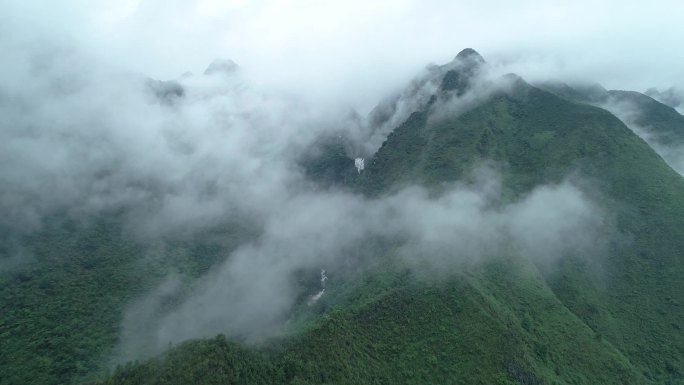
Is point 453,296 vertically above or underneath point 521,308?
above

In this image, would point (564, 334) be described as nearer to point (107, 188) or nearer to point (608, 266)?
point (608, 266)

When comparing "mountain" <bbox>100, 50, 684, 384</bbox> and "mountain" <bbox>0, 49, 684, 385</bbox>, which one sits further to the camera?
"mountain" <bbox>0, 49, 684, 385</bbox>

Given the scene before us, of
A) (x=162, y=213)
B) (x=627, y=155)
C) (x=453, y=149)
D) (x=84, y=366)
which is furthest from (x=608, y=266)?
(x=162, y=213)

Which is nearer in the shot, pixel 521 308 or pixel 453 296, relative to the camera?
pixel 453 296

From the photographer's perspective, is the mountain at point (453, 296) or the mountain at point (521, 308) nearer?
the mountain at point (521, 308)
